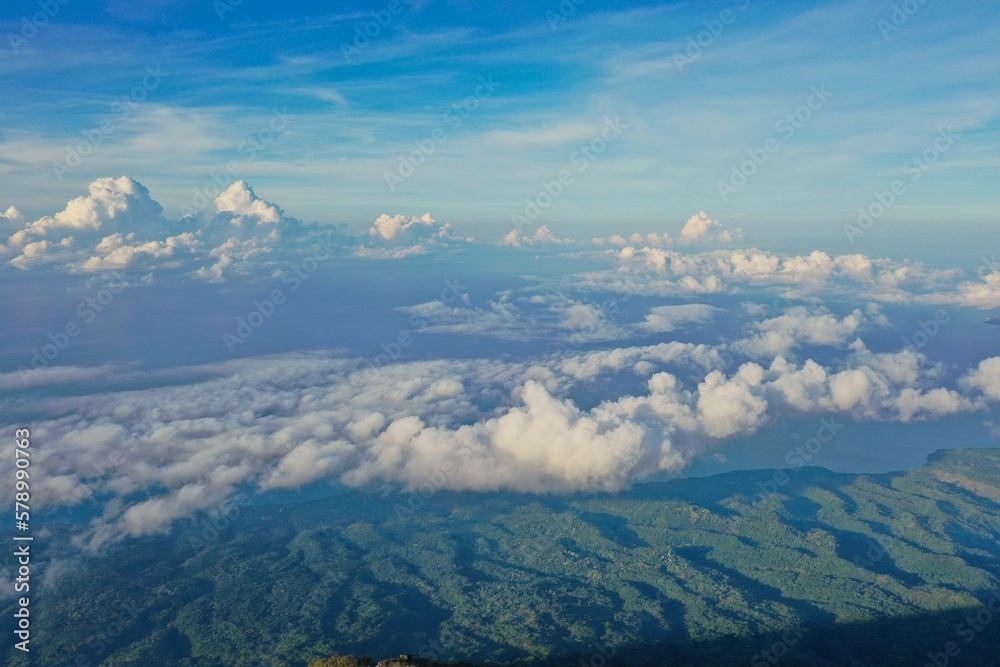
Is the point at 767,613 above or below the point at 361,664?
below

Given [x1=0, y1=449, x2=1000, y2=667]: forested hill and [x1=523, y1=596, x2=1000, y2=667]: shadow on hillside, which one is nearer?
[x1=523, y1=596, x2=1000, y2=667]: shadow on hillside

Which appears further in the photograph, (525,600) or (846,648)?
(525,600)

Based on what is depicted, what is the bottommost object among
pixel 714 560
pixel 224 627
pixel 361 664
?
pixel 714 560

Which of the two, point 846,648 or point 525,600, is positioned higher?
point 525,600

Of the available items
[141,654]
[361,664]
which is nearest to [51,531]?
[141,654]

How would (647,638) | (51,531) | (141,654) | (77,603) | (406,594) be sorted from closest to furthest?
(141,654) < (647,638) < (77,603) < (406,594) < (51,531)

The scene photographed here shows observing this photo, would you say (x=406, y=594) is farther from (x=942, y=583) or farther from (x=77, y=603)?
(x=942, y=583)

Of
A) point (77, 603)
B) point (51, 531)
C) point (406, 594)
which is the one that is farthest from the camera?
point (51, 531)

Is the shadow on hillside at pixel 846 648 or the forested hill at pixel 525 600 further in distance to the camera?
the forested hill at pixel 525 600
